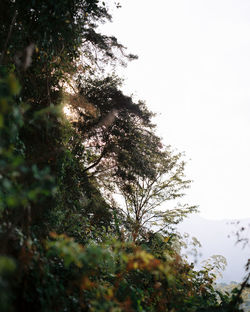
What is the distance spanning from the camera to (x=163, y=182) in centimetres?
Answer: 1462

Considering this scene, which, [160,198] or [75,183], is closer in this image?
[75,183]

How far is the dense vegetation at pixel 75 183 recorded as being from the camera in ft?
5.76

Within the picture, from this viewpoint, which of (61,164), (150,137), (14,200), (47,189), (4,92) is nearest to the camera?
(14,200)

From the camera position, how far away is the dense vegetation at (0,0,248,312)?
175cm

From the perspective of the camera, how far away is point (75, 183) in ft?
17.8

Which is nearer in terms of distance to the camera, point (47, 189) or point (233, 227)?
point (47, 189)

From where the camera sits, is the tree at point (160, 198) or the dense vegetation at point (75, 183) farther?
the tree at point (160, 198)

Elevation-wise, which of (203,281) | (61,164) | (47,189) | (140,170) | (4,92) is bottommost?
(203,281)

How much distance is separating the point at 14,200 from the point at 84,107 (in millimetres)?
7656

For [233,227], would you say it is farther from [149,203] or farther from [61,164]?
[149,203]

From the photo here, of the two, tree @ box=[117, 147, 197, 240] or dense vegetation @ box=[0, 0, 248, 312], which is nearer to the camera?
dense vegetation @ box=[0, 0, 248, 312]

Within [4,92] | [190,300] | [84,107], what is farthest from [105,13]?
[190,300]

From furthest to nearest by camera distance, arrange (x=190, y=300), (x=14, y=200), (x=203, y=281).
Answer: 1. (x=203, y=281)
2. (x=190, y=300)
3. (x=14, y=200)

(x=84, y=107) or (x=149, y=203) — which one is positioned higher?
(x=84, y=107)
